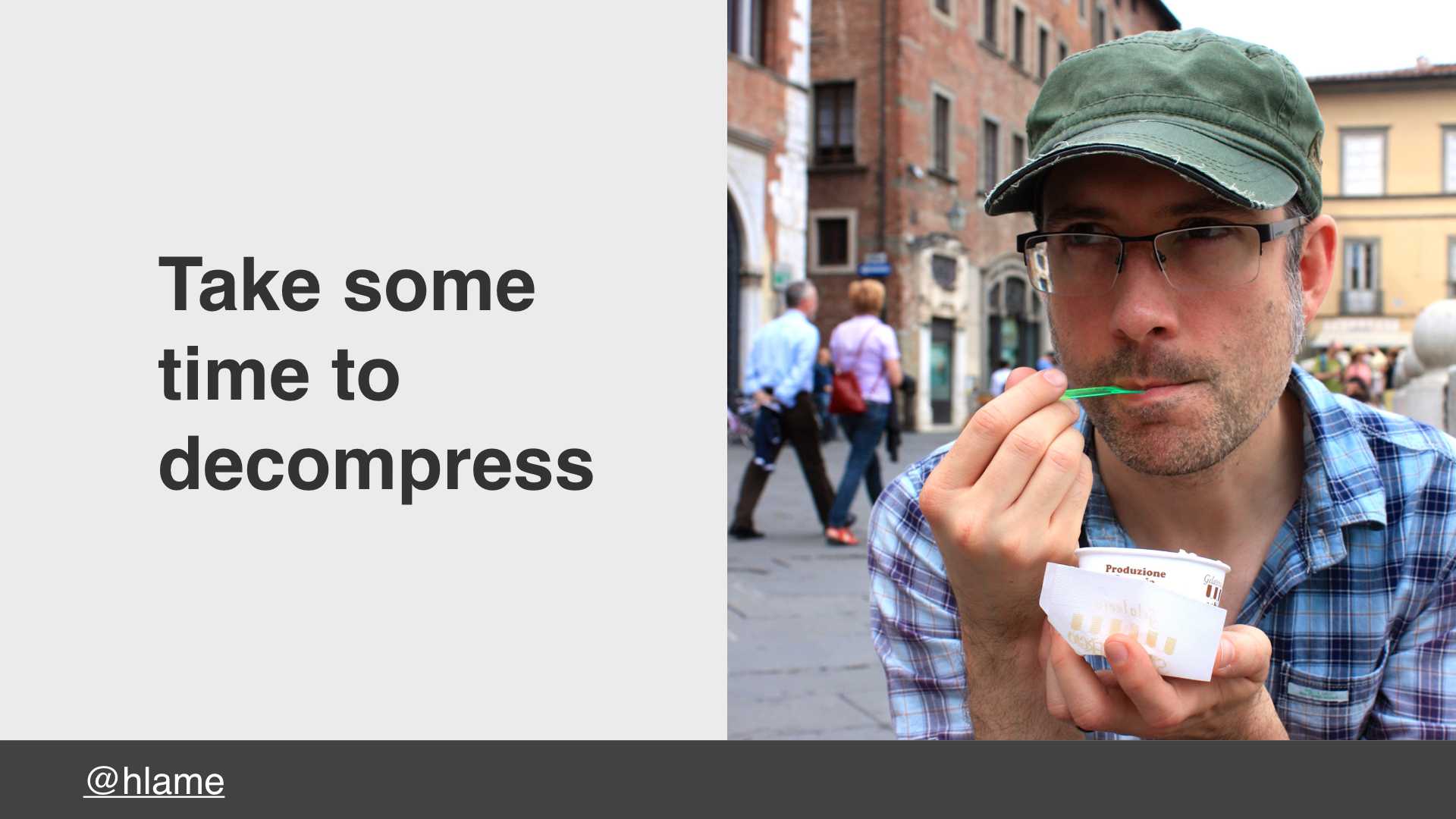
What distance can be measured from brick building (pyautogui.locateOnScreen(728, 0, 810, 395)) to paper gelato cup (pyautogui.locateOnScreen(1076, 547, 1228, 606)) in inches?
635

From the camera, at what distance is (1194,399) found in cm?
127

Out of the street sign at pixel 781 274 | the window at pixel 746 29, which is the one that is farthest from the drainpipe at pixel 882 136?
the window at pixel 746 29

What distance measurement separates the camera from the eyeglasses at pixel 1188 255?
1260mm

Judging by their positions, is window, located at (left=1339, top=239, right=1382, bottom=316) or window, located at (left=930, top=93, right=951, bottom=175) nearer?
window, located at (left=1339, top=239, right=1382, bottom=316)

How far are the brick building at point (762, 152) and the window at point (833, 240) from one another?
4.57 meters

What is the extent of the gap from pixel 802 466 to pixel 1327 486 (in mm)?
5356

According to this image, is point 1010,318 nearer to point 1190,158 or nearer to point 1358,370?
point 1358,370

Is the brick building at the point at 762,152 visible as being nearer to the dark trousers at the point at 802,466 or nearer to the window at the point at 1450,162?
the dark trousers at the point at 802,466

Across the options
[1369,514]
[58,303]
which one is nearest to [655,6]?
[58,303]

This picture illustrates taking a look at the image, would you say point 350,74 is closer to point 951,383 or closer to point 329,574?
point 329,574

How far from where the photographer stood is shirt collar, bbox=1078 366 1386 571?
1287 mm

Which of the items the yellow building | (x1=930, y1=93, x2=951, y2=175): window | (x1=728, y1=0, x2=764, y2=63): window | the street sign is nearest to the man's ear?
the yellow building

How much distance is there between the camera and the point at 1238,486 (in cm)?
140

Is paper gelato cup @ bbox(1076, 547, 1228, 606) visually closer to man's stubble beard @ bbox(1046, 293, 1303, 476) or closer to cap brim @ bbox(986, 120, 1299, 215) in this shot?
man's stubble beard @ bbox(1046, 293, 1303, 476)
